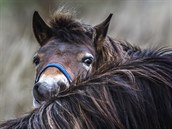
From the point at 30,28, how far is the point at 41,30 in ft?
19.9

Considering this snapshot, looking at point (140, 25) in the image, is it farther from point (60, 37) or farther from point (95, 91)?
point (95, 91)

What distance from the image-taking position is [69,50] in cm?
520

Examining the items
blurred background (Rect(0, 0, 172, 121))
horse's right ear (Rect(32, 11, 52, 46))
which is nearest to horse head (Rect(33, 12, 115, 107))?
horse's right ear (Rect(32, 11, 52, 46))

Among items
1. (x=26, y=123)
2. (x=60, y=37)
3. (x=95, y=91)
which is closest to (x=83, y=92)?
(x=95, y=91)

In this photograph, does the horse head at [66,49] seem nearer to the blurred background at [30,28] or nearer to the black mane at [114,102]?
the black mane at [114,102]

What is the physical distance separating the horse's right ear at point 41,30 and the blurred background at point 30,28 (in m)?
3.84

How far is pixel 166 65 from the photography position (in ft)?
8.86

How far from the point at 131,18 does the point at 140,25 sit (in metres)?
0.27

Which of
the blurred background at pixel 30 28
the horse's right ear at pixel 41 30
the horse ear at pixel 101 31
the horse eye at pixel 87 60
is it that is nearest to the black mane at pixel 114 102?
the horse eye at pixel 87 60

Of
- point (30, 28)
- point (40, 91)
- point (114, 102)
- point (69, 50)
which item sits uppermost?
point (30, 28)

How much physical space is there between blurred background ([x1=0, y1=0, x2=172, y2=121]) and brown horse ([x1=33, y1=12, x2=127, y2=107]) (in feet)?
13.7

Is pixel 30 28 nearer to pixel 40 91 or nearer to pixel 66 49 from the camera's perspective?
pixel 66 49

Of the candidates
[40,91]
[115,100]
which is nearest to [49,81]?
[40,91]

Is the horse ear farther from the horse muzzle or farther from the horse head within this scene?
the horse muzzle
